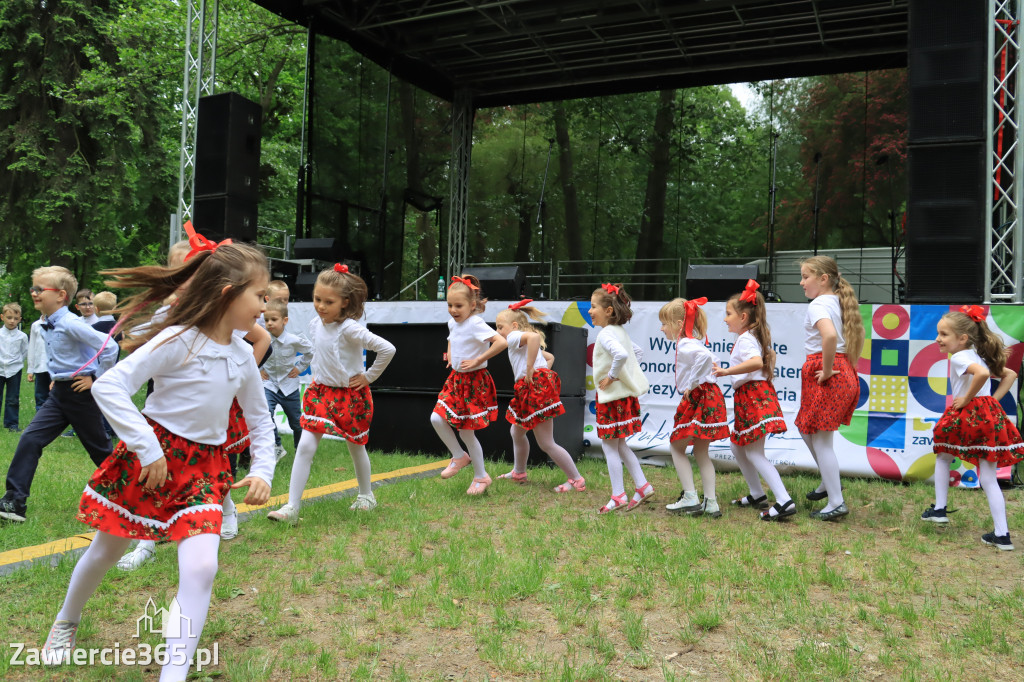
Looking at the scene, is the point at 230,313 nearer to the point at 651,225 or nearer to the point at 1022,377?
the point at 1022,377

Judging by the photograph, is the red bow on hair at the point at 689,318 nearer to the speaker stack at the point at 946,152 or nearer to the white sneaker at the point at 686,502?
the white sneaker at the point at 686,502

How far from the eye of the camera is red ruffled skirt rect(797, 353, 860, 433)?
5.25 m

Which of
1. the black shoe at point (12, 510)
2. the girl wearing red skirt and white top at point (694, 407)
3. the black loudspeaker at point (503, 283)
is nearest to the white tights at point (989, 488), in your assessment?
the girl wearing red skirt and white top at point (694, 407)

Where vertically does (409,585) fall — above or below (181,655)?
below

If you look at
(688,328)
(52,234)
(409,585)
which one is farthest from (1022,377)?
(52,234)

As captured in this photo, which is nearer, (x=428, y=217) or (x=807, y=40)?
(x=807, y=40)

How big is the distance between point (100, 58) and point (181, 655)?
2055 centimetres

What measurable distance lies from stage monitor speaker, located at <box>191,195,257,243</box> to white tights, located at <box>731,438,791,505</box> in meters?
8.54

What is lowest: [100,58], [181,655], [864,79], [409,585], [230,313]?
[409,585]

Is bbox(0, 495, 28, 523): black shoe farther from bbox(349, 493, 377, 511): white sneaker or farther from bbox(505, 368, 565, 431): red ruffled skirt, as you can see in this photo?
bbox(505, 368, 565, 431): red ruffled skirt

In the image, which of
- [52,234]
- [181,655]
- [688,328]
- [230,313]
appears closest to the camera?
[181,655]

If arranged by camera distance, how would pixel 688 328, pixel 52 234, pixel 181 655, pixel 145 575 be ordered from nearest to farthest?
pixel 181 655, pixel 145 575, pixel 688 328, pixel 52 234

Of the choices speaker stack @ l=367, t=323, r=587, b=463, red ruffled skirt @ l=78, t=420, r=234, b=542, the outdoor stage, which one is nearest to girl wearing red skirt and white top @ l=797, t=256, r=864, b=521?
the outdoor stage

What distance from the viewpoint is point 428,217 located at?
16.8 m
